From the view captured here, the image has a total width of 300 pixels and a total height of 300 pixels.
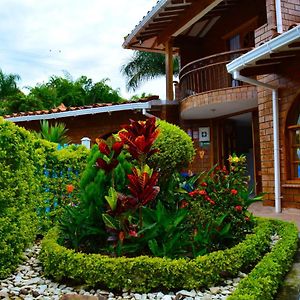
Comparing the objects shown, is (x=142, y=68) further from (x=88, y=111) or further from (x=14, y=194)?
(x=14, y=194)

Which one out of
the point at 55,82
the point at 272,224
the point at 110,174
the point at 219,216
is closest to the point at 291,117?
the point at 272,224

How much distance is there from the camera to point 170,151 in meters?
5.04

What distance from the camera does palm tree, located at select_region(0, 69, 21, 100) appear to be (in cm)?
2581

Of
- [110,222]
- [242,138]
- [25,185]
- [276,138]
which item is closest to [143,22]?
[276,138]

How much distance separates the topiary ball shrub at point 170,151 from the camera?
16.5ft

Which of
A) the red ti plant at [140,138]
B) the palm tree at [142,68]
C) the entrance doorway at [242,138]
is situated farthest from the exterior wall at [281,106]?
the palm tree at [142,68]

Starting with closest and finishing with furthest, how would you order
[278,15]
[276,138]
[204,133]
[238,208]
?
[238,208], [276,138], [278,15], [204,133]

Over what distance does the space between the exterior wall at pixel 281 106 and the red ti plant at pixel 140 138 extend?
3.90 m

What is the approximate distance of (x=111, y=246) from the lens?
409cm

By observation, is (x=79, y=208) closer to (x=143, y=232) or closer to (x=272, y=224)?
(x=143, y=232)

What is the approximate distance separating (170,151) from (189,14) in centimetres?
705

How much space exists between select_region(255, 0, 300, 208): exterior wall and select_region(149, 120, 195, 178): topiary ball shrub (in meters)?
3.05

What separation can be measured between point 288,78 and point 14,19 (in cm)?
1109

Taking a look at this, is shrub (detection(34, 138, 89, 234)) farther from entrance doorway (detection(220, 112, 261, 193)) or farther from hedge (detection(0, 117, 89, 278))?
entrance doorway (detection(220, 112, 261, 193))
